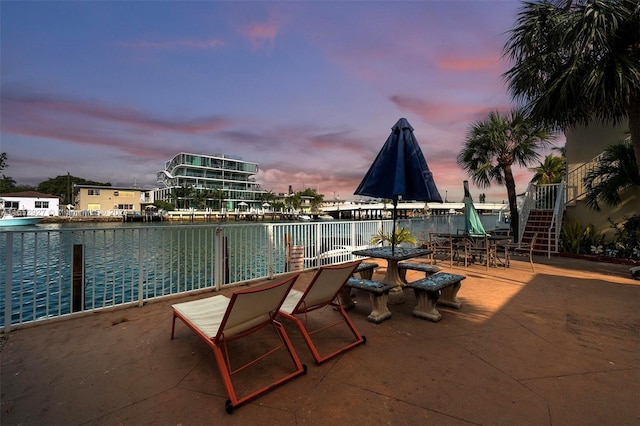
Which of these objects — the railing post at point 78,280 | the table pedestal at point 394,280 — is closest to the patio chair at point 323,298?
the table pedestal at point 394,280

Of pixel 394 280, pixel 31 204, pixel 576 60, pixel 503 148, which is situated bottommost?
pixel 394 280

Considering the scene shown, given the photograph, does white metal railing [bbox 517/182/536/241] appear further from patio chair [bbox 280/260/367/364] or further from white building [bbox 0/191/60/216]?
white building [bbox 0/191/60/216]

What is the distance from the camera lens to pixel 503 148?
440 inches

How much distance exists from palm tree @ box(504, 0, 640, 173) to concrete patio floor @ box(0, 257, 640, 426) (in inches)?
Result: 174

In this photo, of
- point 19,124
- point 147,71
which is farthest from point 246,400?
point 19,124

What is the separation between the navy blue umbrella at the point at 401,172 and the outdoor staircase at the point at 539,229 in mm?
7935

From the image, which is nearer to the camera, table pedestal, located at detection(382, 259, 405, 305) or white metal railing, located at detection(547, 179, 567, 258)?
table pedestal, located at detection(382, 259, 405, 305)

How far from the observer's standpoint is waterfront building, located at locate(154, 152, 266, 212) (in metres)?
71.5

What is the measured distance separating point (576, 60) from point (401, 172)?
16.6ft

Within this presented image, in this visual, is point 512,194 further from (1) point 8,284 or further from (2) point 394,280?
(1) point 8,284

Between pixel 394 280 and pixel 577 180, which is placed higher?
pixel 577 180

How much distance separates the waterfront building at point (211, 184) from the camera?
71.5 meters

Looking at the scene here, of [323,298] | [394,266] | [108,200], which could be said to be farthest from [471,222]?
[108,200]

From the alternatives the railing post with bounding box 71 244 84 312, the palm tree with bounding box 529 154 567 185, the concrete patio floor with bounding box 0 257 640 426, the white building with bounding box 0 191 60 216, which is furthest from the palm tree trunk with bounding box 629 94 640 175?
the white building with bounding box 0 191 60 216
